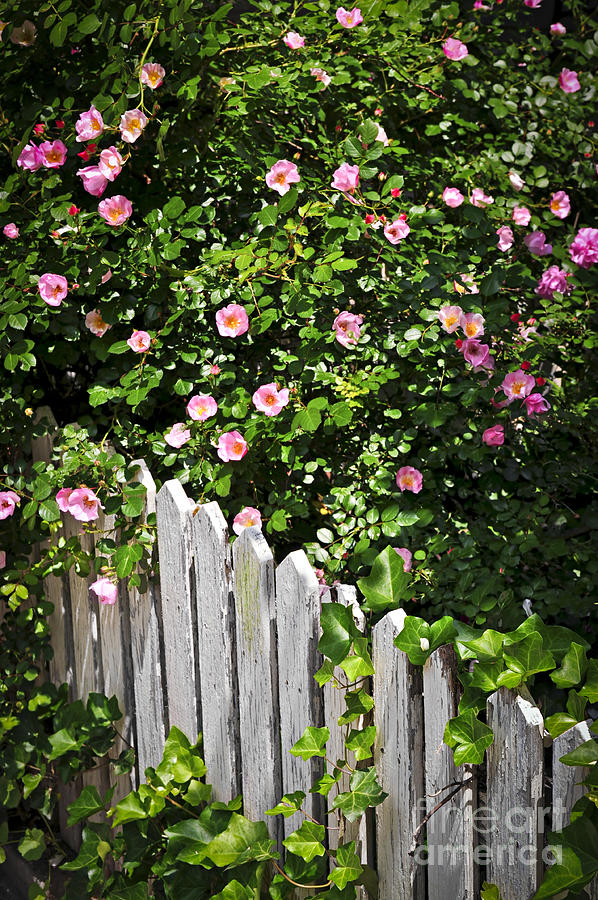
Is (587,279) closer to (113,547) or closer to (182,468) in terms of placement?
(182,468)

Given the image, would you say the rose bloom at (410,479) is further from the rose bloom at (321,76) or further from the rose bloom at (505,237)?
the rose bloom at (321,76)

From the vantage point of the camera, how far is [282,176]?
2066 mm

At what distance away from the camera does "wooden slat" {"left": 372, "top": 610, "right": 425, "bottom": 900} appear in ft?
4.35

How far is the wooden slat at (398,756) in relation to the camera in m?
1.33

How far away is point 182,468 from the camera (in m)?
2.06

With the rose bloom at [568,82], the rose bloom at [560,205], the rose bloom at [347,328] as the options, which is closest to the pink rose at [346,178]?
the rose bloom at [347,328]

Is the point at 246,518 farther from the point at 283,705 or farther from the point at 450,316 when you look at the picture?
the point at 450,316

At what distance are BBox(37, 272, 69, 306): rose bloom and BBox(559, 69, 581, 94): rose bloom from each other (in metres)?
1.83

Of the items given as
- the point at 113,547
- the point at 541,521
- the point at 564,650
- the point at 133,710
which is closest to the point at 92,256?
the point at 113,547

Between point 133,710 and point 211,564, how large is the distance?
1.97 feet

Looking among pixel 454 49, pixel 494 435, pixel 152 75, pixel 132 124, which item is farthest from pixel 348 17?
pixel 494 435

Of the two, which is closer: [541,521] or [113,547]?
[113,547]

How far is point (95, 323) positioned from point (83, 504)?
47cm

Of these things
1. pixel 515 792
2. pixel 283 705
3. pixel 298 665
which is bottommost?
pixel 283 705
